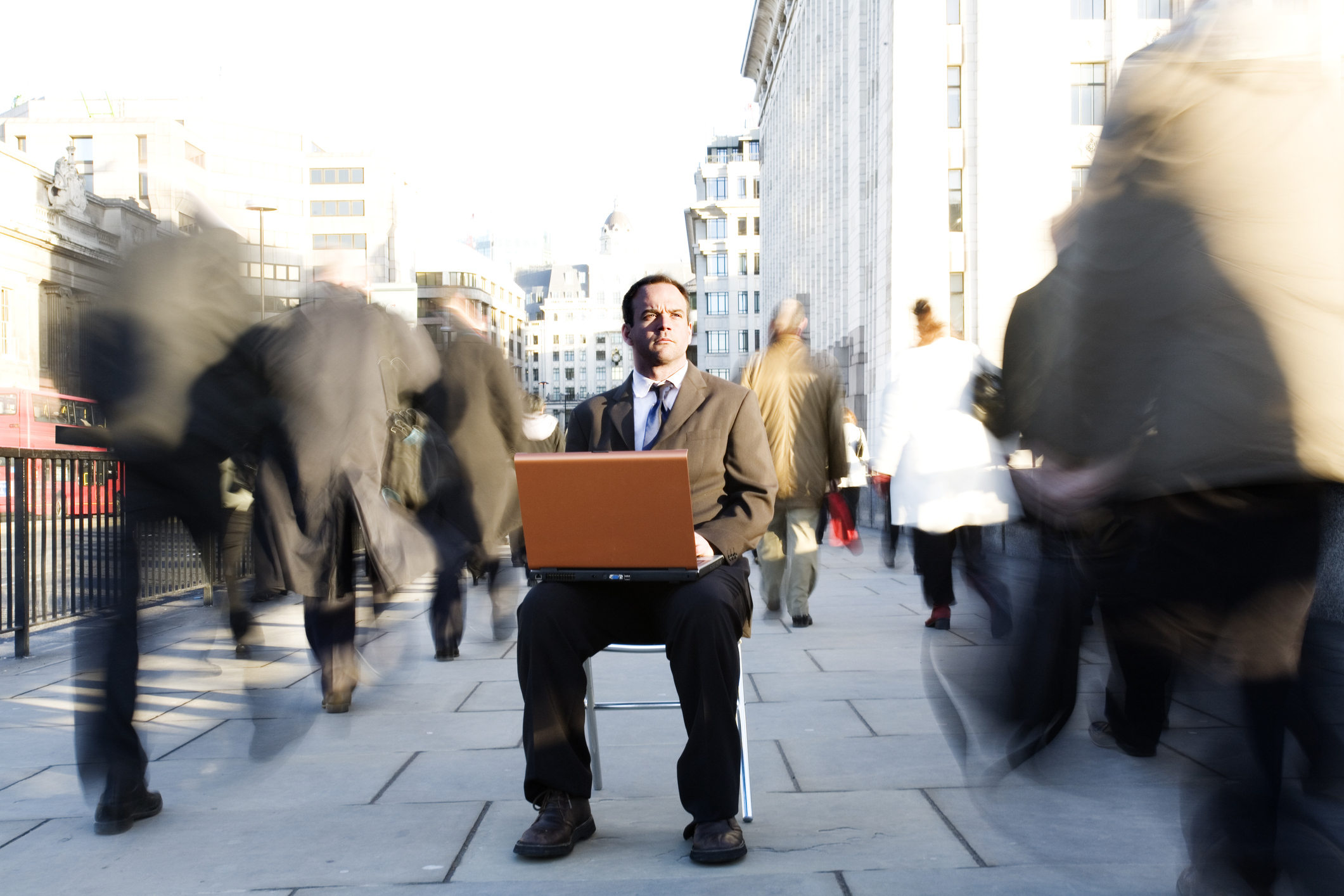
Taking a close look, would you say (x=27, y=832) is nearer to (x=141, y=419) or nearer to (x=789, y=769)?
(x=141, y=419)

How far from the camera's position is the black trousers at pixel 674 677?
3.21 meters

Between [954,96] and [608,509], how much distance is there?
102 feet

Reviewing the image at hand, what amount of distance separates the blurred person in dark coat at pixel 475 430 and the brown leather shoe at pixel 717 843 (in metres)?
3.33

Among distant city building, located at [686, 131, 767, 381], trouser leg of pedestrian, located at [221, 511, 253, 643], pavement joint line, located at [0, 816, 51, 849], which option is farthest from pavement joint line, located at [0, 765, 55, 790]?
distant city building, located at [686, 131, 767, 381]

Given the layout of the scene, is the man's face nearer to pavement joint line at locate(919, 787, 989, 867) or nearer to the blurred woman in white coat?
pavement joint line at locate(919, 787, 989, 867)

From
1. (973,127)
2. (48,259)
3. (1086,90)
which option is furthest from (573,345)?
(1086,90)

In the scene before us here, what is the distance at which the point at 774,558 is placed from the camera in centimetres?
766

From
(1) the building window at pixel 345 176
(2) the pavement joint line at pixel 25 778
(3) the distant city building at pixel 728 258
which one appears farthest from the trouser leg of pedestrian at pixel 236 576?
(1) the building window at pixel 345 176

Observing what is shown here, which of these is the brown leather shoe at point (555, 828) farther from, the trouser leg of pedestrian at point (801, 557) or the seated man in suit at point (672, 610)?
the trouser leg of pedestrian at point (801, 557)

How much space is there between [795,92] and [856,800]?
177 feet

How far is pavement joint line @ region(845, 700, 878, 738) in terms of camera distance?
15.2 feet

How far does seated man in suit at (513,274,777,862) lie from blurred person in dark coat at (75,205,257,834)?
1236mm

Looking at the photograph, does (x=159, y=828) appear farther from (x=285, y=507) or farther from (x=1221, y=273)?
(x=1221, y=273)

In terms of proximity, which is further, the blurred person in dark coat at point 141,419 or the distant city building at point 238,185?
the distant city building at point 238,185
